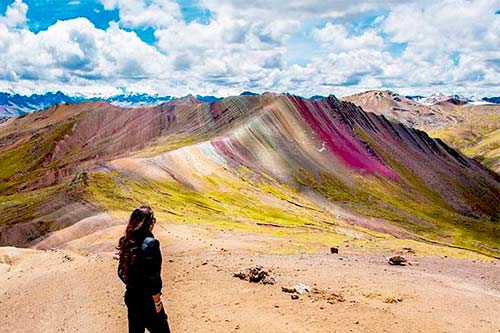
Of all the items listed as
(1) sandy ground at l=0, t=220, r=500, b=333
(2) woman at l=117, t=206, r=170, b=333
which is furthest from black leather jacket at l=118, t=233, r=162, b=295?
(1) sandy ground at l=0, t=220, r=500, b=333

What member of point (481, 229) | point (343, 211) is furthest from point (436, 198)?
point (343, 211)

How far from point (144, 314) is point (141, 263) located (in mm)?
1732

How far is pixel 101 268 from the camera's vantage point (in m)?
26.5

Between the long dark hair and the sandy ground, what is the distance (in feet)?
18.8

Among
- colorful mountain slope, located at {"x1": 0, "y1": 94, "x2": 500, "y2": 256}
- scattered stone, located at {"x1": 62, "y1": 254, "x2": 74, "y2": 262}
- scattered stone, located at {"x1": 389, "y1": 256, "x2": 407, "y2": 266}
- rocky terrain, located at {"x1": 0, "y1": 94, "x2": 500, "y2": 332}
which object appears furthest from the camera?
colorful mountain slope, located at {"x1": 0, "y1": 94, "x2": 500, "y2": 256}

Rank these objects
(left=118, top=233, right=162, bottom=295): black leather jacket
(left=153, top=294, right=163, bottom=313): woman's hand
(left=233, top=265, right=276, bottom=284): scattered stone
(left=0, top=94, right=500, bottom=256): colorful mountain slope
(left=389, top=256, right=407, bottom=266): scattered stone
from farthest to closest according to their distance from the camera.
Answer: (left=0, top=94, right=500, bottom=256): colorful mountain slope, (left=389, top=256, right=407, bottom=266): scattered stone, (left=233, top=265, right=276, bottom=284): scattered stone, (left=153, top=294, right=163, bottom=313): woman's hand, (left=118, top=233, right=162, bottom=295): black leather jacket

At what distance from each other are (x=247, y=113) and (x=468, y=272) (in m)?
126

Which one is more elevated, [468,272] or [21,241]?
[468,272]

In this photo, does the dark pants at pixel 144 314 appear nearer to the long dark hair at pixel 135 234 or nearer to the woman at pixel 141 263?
the woman at pixel 141 263

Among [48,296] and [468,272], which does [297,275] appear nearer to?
[48,296]

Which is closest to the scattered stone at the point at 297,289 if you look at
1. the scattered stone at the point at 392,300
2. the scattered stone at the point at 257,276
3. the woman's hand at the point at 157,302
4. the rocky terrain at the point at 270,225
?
the rocky terrain at the point at 270,225

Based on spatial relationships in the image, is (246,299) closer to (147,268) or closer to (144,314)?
(144,314)

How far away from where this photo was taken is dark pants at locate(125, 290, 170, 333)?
13127 mm

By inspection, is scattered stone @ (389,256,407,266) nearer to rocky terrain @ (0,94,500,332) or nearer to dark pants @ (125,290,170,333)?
rocky terrain @ (0,94,500,332)
